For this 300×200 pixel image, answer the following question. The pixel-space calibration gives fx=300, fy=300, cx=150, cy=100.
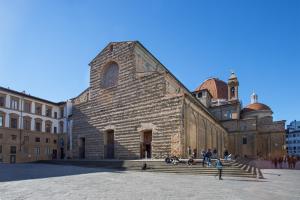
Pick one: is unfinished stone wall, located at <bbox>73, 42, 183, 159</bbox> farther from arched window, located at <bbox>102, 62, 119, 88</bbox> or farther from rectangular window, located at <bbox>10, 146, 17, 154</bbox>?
Answer: rectangular window, located at <bbox>10, 146, 17, 154</bbox>

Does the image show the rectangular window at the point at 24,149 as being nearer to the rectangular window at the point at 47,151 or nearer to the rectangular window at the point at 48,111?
the rectangular window at the point at 47,151

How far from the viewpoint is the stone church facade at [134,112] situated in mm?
25766

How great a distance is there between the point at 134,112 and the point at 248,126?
27.8 m

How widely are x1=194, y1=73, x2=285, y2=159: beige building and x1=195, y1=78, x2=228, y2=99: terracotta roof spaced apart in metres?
2.15

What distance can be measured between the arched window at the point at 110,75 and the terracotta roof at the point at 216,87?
2824cm

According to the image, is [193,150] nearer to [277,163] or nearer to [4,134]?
[277,163]

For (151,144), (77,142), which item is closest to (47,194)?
(151,144)

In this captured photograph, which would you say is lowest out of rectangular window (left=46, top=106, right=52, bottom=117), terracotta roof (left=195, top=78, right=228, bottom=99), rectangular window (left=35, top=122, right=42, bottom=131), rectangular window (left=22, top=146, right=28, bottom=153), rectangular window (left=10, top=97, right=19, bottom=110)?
rectangular window (left=22, top=146, right=28, bottom=153)

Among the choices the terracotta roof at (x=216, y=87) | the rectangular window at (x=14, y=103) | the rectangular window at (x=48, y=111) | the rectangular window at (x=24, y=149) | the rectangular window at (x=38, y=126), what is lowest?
the rectangular window at (x=24, y=149)

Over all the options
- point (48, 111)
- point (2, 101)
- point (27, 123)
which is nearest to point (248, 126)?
point (48, 111)

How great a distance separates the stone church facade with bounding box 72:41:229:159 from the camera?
25.8m

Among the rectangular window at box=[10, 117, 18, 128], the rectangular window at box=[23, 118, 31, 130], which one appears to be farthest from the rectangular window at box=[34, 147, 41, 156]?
the rectangular window at box=[10, 117, 18, 128]

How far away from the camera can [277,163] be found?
34500mm

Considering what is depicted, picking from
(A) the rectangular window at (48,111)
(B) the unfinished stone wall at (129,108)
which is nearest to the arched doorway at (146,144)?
(B) the unfinished stone wall at (129,108)
